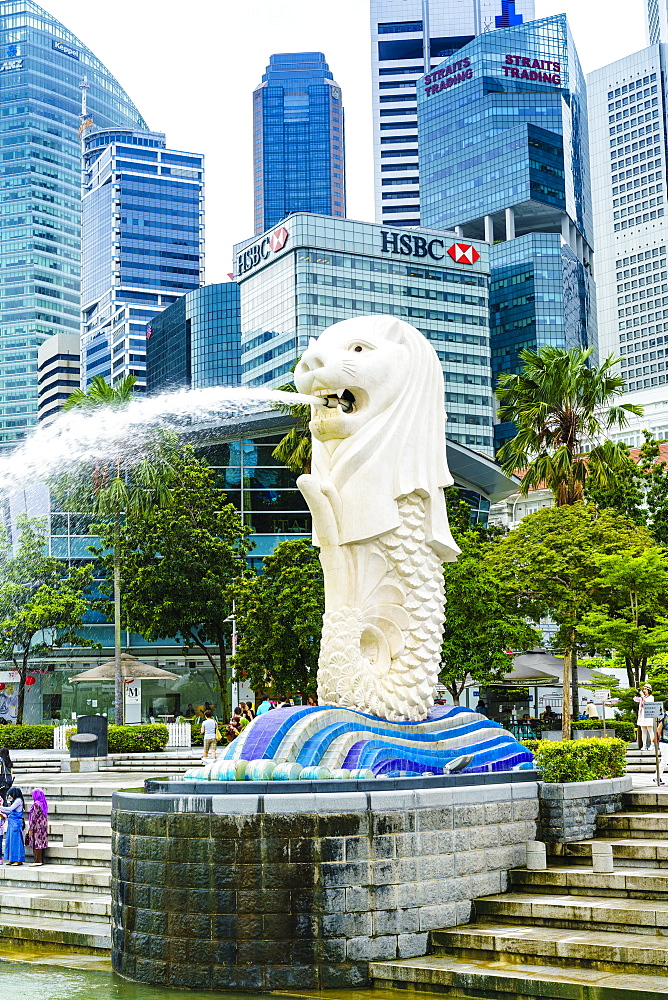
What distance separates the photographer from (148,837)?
11.8 metres

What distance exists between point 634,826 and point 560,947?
3.68 meters

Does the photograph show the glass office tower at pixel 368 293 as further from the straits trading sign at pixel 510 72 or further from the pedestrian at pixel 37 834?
the pedestrian at pixel 37 834

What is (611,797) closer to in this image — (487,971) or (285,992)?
(487,971)

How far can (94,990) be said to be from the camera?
11227 mm

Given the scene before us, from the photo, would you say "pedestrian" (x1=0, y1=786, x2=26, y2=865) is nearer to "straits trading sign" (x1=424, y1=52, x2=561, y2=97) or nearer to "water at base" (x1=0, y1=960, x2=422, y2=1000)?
"water at base" (x1=0, y1=960, x2=422, y2=1000)

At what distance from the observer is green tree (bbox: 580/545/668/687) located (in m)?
27.5

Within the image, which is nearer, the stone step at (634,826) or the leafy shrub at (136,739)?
the stone step at (634,826)

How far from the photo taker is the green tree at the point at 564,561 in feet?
98.2

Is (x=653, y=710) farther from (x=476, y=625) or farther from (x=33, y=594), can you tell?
(x=33, y=594)

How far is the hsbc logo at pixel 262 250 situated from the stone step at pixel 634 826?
319 ft

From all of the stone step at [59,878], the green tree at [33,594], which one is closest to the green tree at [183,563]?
the green tree at [33,594]

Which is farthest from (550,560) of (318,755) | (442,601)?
(318,755)

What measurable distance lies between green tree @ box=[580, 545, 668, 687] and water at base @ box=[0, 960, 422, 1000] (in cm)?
1761

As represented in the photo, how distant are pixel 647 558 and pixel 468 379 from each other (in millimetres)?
92031
